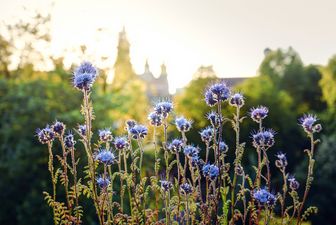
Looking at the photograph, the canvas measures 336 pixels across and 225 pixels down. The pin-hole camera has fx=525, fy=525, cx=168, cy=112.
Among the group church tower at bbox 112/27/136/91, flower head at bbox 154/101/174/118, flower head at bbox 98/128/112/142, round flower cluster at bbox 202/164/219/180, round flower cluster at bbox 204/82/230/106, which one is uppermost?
church tower at bbox 112/27/136/91

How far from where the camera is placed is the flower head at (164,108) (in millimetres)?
3729

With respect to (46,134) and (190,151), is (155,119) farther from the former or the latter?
(46,134)

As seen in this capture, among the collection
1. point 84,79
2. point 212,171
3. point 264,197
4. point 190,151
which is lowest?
point 264,197

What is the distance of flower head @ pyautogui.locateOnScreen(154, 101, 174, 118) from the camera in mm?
3729

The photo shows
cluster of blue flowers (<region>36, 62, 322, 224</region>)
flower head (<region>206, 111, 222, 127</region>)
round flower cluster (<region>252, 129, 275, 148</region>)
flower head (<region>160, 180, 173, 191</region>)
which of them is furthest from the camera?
flower head (<region>160, 180, 173, 191</region>)

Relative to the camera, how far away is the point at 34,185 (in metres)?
16.2

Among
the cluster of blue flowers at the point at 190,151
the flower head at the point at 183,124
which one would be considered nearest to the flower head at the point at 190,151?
the cluster of blue flowers at the point at 190,151

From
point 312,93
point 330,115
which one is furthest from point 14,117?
point 312,93

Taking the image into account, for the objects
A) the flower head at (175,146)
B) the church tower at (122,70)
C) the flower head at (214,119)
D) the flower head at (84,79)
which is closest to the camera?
the flower head at (84,79)

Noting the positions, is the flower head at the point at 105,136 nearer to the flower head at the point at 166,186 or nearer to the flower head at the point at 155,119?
the flower head at the point at 155,119

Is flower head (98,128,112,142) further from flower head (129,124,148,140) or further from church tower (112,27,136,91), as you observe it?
church tower (112,27,136,91)

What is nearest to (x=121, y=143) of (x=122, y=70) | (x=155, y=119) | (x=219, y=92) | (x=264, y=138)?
(x=155, y=119)

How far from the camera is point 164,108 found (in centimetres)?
374

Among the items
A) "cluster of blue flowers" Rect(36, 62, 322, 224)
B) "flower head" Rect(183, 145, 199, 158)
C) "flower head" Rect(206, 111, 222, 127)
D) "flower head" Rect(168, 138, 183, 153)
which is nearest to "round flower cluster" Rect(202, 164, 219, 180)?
"cluster of blue flowers" Rect(36, 62, 322, 224)
